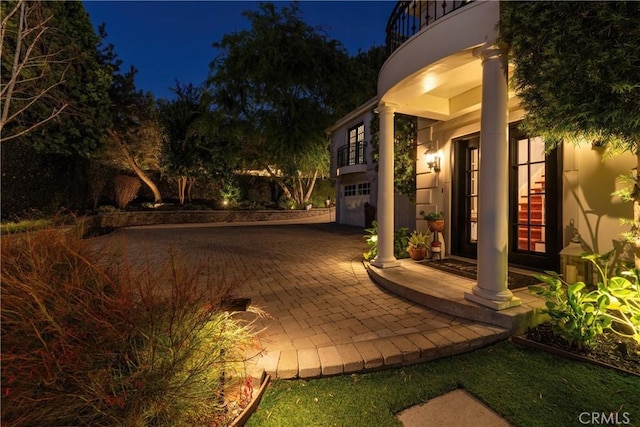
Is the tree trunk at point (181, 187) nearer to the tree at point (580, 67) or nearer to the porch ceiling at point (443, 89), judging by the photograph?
the porch ceiling at point (443, 89)

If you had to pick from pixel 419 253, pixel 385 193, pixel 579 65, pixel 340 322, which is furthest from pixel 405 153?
pixel 340 322

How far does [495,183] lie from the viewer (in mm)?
2986

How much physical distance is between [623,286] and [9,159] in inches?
613

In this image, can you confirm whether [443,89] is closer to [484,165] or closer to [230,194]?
[484,165]

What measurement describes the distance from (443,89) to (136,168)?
15.6m

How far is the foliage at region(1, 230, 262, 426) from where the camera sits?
55.8 inches

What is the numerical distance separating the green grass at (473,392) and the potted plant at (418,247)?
3.00 metres

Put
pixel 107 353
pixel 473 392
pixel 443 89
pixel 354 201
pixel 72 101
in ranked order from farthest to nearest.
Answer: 1. pixel 354 201
2. pixel 72 101
3. pixel 443 89
4. pixel 473 392
5. pixel 107 353

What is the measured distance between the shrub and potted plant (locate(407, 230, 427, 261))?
14915 millimetres

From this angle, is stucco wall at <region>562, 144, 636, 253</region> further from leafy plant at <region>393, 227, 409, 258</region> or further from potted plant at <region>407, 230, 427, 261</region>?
leafy plant at <region>393, 227, 409, 258</region>

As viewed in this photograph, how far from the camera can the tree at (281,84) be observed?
12602 millimetres

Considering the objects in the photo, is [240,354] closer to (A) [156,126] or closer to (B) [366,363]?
(B) [366,363]

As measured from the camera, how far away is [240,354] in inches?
84.0

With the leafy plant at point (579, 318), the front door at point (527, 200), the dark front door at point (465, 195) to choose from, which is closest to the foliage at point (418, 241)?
the dark front door at point (465, 195)
